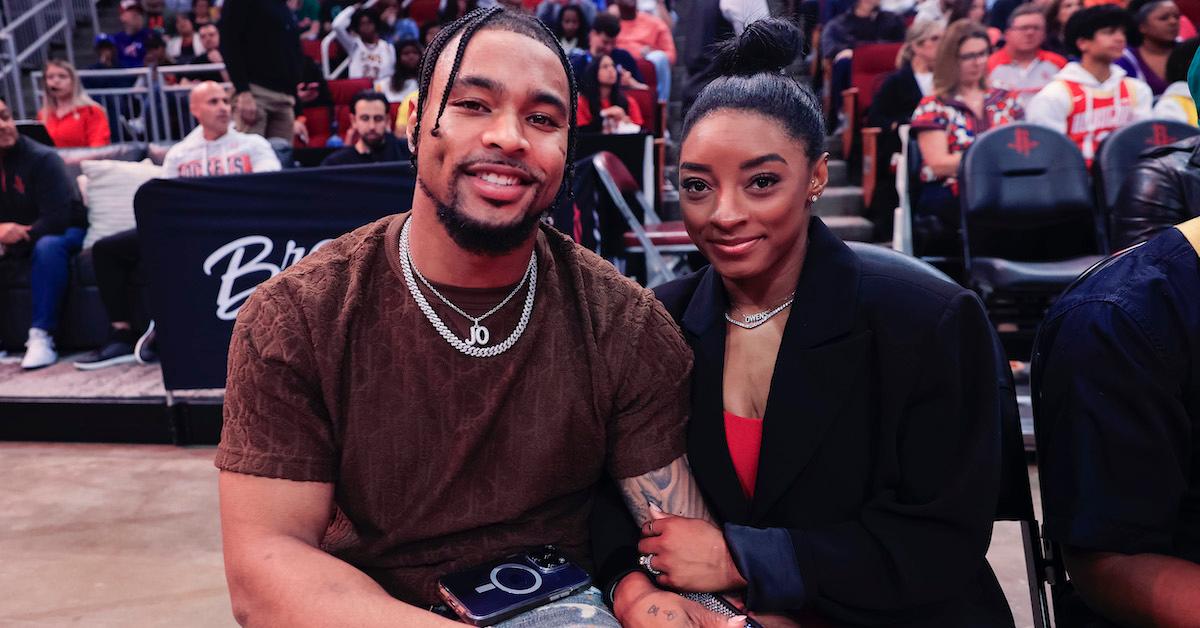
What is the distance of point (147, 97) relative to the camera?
967 cm

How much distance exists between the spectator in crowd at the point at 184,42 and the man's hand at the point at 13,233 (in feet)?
19.4

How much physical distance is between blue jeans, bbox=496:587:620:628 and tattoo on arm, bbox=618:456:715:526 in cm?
18

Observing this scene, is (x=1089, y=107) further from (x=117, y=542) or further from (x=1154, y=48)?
(x=117, y=542)

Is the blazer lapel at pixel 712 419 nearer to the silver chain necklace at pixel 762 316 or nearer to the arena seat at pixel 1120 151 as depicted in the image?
the silver chain necklace at pixel 762 316

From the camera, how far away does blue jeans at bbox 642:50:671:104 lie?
870 cm

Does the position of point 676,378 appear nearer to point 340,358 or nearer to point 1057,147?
point 340,358

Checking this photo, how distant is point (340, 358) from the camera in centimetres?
152

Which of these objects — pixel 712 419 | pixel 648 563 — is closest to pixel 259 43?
pixel 712 419

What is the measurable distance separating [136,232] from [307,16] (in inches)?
273

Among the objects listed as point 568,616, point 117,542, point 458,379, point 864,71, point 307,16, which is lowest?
point 117,542

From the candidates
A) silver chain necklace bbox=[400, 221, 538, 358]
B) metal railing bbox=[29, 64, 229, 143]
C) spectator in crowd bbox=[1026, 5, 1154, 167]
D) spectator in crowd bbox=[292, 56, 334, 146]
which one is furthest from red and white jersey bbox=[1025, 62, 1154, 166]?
metal railing bbox=[29, 64, 229, 143]

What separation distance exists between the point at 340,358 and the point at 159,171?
533 cm

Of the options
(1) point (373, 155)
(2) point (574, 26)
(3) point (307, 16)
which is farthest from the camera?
(3) point (307, 16)

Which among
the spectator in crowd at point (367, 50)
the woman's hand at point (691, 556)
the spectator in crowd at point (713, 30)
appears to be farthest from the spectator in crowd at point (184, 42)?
the woman's hand at point (691, 556)
